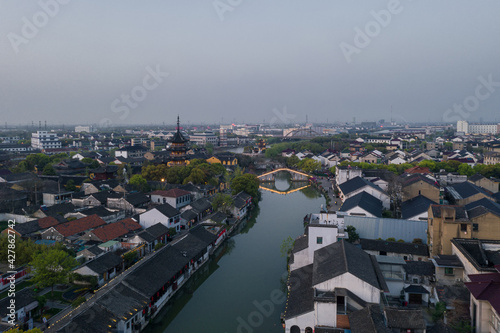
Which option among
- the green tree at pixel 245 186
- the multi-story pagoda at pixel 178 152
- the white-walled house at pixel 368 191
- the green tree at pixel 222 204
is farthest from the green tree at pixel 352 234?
the multi-story pagoda at pixel 178 152

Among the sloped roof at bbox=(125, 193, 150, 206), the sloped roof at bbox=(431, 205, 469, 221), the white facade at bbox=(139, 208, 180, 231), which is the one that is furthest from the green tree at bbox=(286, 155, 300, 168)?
the sloped roof at bbox=(431, 205, 469, 221)

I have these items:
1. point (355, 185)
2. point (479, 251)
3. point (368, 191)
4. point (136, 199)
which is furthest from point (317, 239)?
point (136, 199)

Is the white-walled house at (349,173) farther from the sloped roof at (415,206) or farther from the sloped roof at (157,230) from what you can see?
the sloped roof at (157,230)

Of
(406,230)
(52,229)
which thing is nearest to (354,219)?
(406,230)

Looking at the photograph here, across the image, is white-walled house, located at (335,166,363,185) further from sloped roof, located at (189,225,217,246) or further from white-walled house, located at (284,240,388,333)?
white-walled house, located at (284,240,388,333)

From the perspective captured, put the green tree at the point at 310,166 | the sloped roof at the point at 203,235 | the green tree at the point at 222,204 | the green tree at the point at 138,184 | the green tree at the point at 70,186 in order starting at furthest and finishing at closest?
the green tree at the point at 310,166 < the green tree at the point at 138,184 < the green tree at the point at 70,186 < the green tree at the point at 222,204 < the sloped roof at the point at 203,235

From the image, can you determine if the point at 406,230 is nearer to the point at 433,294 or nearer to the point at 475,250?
the point at 475,250

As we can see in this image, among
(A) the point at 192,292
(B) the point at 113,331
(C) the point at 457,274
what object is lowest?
(A) the point at 192,292
